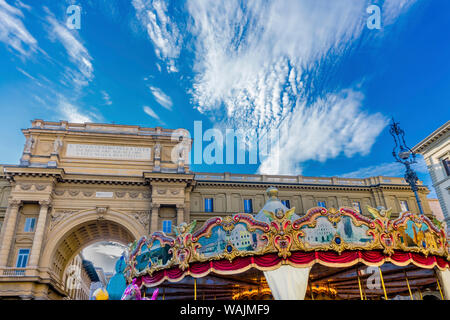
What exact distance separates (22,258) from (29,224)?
2662 mm

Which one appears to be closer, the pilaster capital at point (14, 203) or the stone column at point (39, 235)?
the stone column at point (39, 235)

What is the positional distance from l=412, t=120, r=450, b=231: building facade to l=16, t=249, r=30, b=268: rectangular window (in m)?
33.2

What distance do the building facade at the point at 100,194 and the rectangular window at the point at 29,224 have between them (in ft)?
0.24

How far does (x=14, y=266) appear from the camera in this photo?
26016mm

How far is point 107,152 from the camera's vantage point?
101 ft

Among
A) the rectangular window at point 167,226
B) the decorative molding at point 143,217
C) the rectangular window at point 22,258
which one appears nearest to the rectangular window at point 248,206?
the rectangular window at point 167,226

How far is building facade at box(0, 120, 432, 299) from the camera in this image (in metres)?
26.7

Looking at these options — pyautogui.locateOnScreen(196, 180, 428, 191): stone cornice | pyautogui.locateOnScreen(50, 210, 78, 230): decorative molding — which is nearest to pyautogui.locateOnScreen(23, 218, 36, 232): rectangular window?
pyautogui.locateOnScreen(50, 210, 78, 230): decorative molding

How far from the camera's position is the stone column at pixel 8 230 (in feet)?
84.1

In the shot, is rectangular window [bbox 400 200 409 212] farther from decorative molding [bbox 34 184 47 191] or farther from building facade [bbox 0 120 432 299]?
decorative molding [bbox 34 184 47 191]

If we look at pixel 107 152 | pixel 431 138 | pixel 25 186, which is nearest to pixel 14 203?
pixel 25 186

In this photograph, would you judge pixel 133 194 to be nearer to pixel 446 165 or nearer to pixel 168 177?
pixel 168 177

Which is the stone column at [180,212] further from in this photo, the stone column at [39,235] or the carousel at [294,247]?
the carousel at [294,247]

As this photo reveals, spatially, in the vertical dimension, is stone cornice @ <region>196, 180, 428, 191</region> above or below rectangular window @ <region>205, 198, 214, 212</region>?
above
